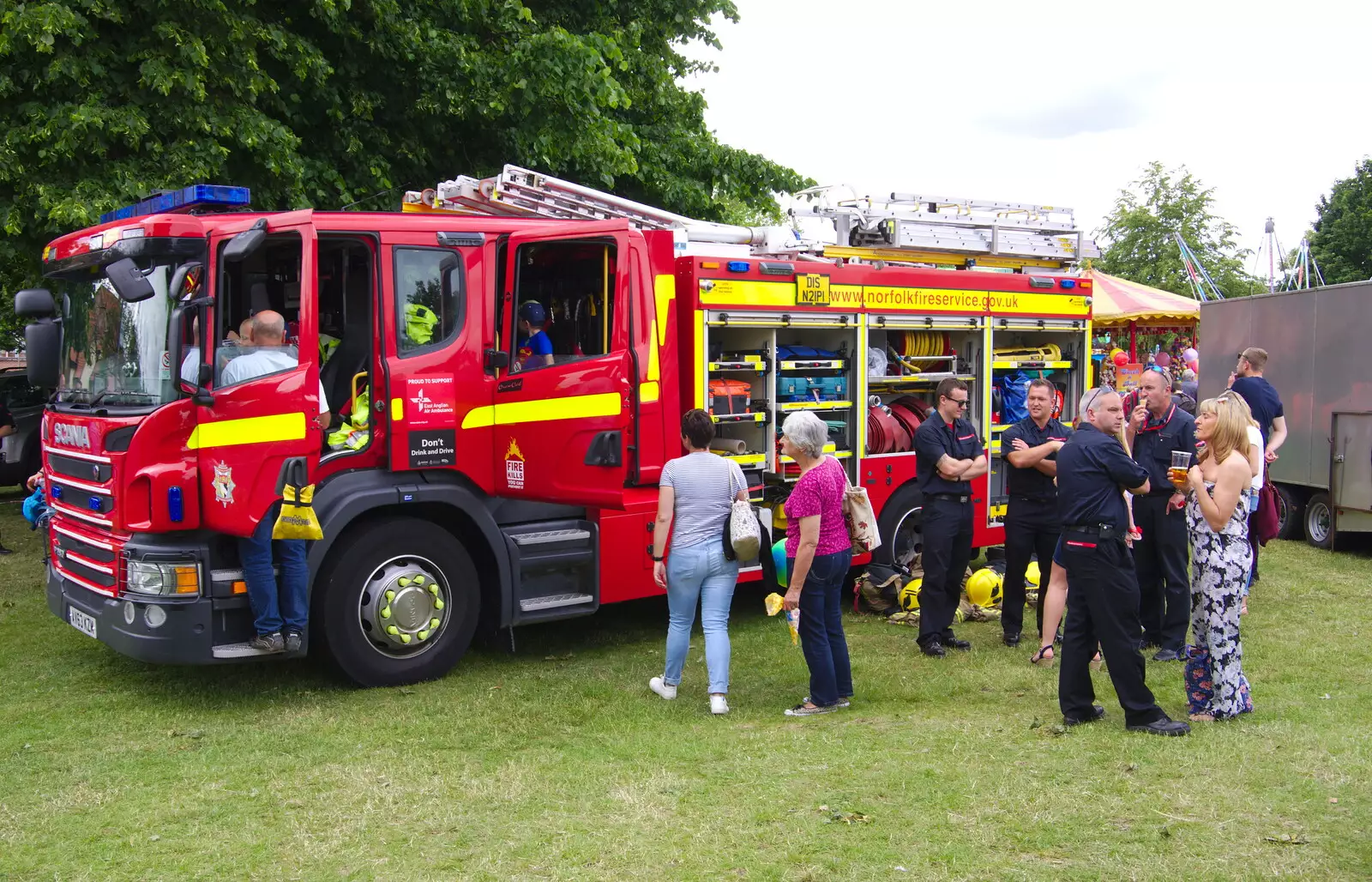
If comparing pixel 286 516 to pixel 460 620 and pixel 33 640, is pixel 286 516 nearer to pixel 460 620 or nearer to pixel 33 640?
pixel 460 620

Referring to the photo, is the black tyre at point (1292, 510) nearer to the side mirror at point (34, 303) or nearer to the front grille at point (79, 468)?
the front grille at point (79, 468)

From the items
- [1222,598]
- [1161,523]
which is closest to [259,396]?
[1222,598]

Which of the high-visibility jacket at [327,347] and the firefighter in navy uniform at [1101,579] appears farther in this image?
the high-visibility jacket at [327,347]

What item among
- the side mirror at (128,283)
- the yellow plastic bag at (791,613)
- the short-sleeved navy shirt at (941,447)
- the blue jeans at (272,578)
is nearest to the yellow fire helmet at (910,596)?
the short-sleeved navy shirt at (941,447)

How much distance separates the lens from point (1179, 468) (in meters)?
6.78

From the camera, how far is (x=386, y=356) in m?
7.02

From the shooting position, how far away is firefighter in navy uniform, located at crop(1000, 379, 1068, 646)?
7887mm

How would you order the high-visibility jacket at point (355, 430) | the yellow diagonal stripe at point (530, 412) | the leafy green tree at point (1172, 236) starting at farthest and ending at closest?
1. the leafy green tree at point (1172, 236)
2. the yellow diagonal stripe at point (530, 412)
3. the high-visibility jacket at point (355, 430)

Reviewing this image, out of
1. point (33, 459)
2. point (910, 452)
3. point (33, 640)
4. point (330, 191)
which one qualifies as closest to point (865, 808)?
point (910, 452)

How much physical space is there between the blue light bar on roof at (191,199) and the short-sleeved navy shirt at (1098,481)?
491 centimetres

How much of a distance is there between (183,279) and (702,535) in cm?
312

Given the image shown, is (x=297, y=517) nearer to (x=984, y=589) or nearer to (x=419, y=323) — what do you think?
(x=419, y=323)

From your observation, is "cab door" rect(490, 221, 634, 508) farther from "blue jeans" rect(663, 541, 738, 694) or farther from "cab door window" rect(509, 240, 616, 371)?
"blue jeans" rect(663, 541, 738, 694)

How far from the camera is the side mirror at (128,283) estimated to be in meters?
6.07
